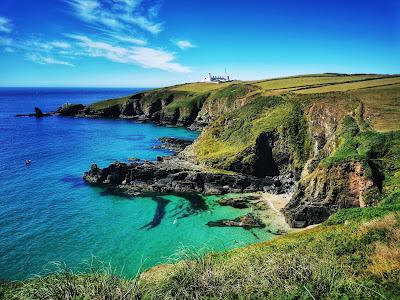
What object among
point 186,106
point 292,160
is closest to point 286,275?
point 292,160

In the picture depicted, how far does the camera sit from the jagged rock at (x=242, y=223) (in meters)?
54.5

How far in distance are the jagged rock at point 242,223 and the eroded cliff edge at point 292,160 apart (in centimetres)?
481

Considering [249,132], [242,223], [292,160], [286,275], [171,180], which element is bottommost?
[242,223]

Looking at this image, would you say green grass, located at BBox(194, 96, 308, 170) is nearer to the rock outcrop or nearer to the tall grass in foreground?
the rock outcrop

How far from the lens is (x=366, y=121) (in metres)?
71.9

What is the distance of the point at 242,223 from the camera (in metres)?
54.9

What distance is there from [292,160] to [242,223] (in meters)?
30.6

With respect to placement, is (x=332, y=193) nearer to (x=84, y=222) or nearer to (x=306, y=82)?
(x=84, y=222)

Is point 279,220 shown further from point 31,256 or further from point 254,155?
point 31,256

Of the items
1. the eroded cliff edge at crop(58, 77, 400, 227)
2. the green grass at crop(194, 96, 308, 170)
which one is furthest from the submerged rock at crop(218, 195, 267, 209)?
the green grass at crop(194, 96, 308, 170)

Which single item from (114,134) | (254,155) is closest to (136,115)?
(114,134)

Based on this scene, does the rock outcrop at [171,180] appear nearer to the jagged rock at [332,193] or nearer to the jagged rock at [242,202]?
the jagged rock at [242,202]

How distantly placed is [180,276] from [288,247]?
1327cm

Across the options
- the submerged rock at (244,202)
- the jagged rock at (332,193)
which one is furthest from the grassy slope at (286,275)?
the submerged rock at (244,202)
